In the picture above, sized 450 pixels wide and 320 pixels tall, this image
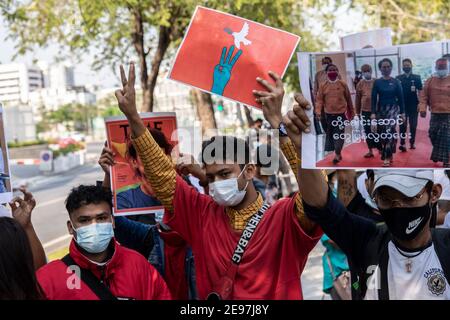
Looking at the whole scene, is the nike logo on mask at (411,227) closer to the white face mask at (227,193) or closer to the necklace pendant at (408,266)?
the necklace pendant at (408,266)

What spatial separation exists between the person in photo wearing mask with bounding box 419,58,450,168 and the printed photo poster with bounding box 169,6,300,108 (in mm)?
803

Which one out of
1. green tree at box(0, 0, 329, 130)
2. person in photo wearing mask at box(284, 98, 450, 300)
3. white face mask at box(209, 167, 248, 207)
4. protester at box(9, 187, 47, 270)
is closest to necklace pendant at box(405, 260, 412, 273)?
person in photo wearing mask at box(284, 98, 450, 300)

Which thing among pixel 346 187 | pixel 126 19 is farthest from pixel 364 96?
pixel 126 19

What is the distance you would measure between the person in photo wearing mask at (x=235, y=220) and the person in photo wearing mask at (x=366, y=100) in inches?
15.0

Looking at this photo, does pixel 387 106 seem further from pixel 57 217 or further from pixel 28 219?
pixel 57 217

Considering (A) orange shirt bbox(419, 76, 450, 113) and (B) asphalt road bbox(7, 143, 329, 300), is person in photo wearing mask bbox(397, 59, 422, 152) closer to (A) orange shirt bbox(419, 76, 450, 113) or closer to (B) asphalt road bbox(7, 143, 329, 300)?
(A) orange shirt bbox(419, 76, 450, 113)

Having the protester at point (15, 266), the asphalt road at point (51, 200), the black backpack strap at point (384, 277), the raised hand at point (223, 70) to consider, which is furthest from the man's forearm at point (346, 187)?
the asphalt road at point (51, 200)

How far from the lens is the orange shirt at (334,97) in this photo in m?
2.44

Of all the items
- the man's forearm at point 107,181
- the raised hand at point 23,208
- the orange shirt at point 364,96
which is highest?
the orange shirt at point 364,96

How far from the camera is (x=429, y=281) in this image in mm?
2432

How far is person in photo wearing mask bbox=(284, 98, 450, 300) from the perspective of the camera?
2.46 metres

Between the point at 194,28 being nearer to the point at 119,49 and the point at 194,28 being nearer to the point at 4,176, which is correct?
the point at 4,176

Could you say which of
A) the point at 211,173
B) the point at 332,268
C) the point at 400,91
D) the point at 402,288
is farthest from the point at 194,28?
the point at 332,268

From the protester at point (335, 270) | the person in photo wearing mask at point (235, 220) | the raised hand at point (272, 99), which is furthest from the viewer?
the protester at point (335, 270)
